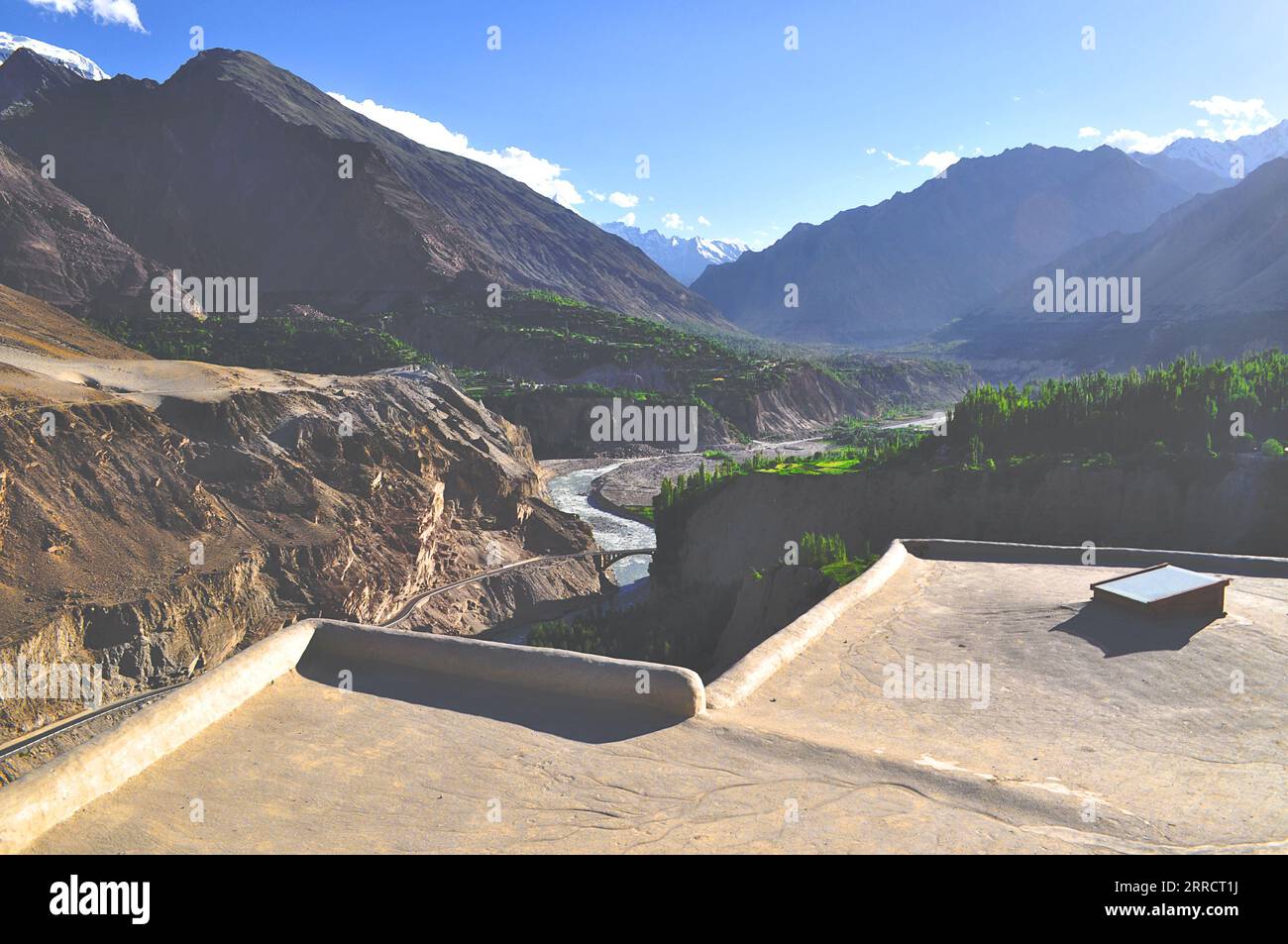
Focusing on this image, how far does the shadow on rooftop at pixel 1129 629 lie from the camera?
949 centimetres

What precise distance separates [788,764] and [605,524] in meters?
44.3

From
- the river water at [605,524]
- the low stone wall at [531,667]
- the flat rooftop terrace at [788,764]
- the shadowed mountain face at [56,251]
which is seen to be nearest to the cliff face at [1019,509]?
the flat rooftop terrace at [788,764]

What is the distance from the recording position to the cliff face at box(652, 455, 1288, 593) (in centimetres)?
1939

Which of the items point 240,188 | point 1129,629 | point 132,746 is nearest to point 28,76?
point 240,188

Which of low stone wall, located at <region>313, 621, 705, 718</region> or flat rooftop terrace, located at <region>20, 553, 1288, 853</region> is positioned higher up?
low stone wall, located at <region>313, 621, 705, 718</region>

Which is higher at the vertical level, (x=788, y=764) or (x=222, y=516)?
(x=222, y=516)

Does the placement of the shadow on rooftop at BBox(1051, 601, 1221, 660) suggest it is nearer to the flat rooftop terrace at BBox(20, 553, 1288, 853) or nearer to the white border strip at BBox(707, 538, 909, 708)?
the flat rooftop terrace at BBox(20, 553, 1288, 853)

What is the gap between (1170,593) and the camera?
33.1 ft
